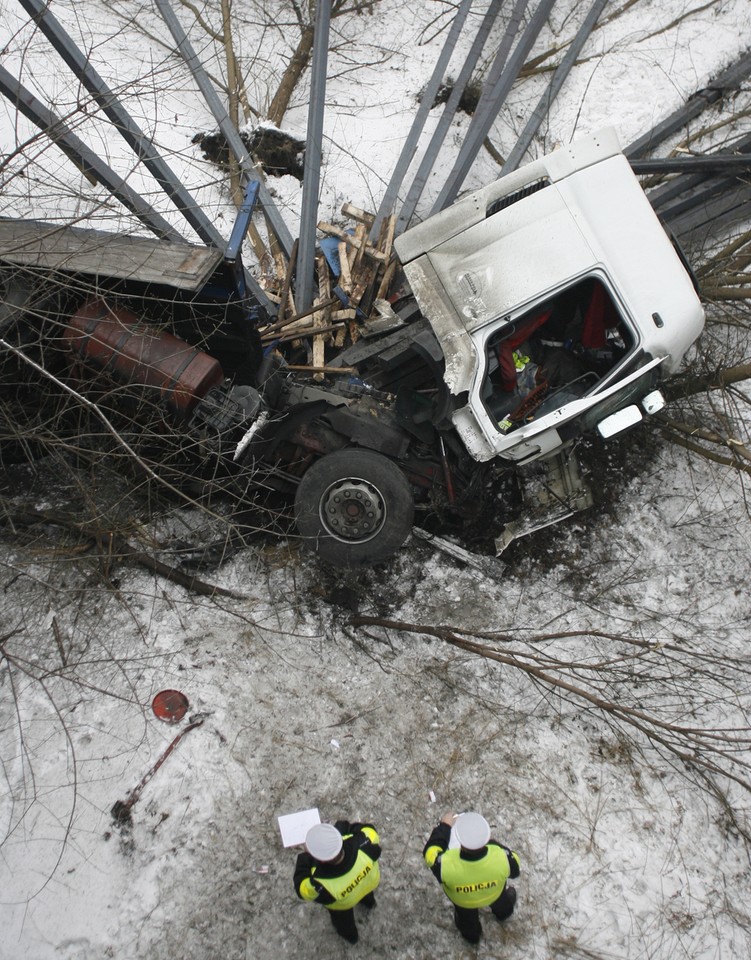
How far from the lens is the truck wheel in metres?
5.11

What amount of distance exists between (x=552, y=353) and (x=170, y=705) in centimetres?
400

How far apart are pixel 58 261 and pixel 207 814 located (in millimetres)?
4101

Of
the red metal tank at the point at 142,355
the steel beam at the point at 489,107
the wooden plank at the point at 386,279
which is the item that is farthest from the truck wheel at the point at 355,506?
the steel beam at the point at 489,107

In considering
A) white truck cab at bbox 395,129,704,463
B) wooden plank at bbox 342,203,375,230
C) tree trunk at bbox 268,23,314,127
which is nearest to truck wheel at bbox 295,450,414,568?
white truck cab at bbox 395,129,704,463

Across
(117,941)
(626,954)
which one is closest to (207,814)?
(117,941)

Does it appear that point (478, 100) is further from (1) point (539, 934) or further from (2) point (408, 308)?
(1) point (539, 934)

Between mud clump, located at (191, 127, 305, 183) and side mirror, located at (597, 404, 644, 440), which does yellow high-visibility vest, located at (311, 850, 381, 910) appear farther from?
mud clump, located at (191, 127, 305, 183)

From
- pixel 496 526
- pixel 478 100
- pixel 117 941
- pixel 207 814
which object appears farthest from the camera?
pixel 478 100

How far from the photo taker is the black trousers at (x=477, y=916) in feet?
14.2

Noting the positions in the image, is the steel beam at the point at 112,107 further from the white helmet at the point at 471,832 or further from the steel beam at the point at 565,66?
the white helmet at the point at 471,832

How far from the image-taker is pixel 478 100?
7.09 metres

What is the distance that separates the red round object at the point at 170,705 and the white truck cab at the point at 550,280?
2.87 metres

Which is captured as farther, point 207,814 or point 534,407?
point 534,407

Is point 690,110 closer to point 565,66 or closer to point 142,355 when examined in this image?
point 565,66
